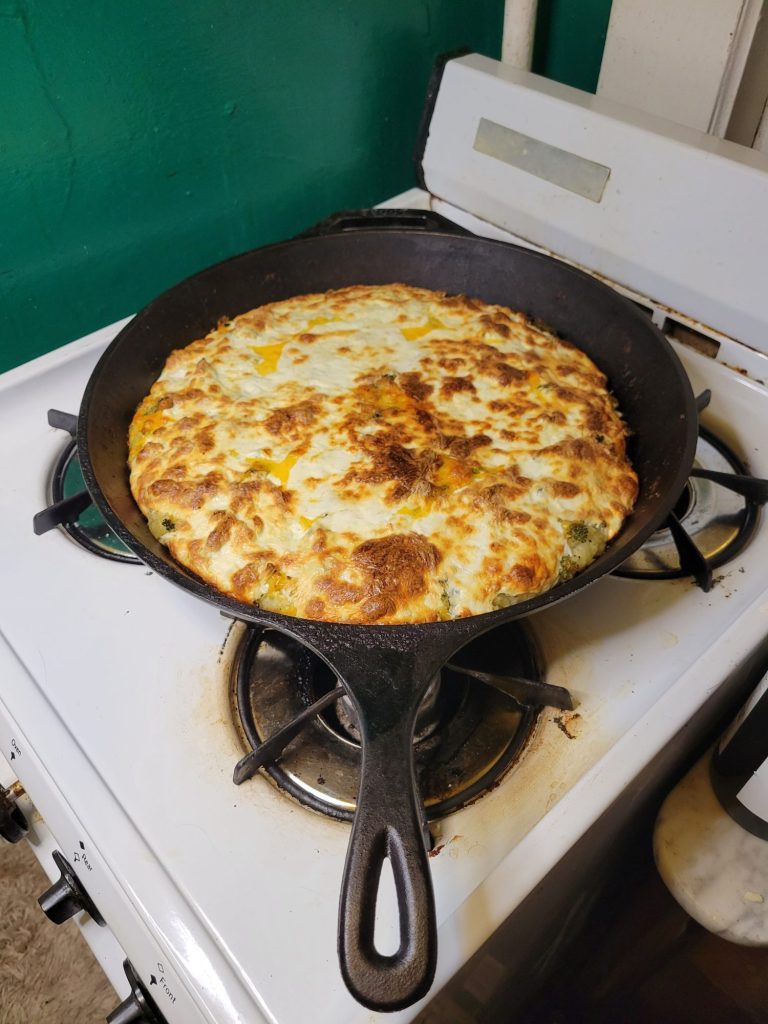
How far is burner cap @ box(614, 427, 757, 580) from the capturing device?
1.15m

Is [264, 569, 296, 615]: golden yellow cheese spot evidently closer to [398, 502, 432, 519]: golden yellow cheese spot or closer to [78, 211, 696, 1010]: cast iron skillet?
[78, 211, 696, 1010]: cast iron skillet

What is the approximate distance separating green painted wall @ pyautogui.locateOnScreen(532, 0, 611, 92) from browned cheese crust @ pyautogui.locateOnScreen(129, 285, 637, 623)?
802 mm

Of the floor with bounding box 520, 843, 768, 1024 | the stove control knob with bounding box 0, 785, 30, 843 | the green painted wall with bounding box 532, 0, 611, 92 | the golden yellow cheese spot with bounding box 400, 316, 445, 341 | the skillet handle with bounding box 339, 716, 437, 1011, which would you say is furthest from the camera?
the green painted wall with bounding box 532, 0, 611, 92

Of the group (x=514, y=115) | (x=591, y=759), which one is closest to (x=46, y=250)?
(x=514, y=115)

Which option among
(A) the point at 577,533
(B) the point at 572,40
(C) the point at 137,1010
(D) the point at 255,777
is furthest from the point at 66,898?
(B) the point at 572,40

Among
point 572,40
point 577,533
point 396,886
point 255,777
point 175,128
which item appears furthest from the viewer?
point 572,40

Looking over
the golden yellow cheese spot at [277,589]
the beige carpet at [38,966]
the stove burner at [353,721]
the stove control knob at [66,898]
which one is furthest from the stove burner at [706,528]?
the beige carpet at [38,966]

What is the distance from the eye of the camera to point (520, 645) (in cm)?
108

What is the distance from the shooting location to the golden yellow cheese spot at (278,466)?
1.16 m

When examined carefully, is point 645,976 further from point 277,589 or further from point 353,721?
point 277,589

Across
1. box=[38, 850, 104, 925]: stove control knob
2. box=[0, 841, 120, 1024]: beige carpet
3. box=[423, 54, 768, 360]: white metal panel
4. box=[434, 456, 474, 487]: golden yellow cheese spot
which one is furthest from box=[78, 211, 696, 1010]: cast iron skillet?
box=[0, 841, 120, 1024]: beige carpet

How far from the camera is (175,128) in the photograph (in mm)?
1487

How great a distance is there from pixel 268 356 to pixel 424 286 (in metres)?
0.39

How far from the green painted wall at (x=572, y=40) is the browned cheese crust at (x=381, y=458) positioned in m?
0.80
